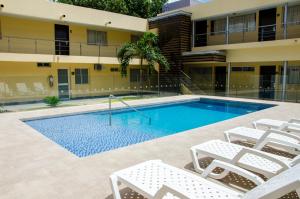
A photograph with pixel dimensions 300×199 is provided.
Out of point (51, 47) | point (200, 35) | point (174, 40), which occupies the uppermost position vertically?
point (200, 35)

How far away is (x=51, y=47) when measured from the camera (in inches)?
706

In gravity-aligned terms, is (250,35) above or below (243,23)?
below

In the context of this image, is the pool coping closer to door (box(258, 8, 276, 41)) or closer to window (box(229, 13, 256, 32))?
door (box(258, 8, 276, 41))

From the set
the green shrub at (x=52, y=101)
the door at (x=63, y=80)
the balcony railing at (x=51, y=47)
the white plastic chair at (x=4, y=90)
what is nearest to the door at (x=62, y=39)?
the balcony railing at (x=51, y=47)

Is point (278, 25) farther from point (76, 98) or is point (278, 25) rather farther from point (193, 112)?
point (76, 98)

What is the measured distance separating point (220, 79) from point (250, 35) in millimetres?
3828

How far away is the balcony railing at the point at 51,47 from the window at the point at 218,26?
795cm

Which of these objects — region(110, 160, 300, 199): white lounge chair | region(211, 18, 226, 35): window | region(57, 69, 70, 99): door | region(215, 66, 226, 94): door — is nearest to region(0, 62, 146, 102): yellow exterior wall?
region(57, 69, 70, 99): door

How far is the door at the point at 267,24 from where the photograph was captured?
689 inches

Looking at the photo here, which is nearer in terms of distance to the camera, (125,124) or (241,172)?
(241,172)

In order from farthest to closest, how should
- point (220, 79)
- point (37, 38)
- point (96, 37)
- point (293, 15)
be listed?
point (96, 37) < point (220, 79) < point (37, 38) < point (293, 15)

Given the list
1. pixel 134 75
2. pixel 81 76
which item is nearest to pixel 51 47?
pixel 81 76

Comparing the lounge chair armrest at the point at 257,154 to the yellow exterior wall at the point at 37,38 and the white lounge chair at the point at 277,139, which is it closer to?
the white lounge chair at the point at 277,139

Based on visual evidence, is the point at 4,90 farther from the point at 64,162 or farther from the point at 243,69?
the point at 243,69
